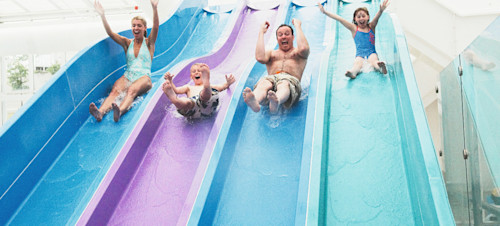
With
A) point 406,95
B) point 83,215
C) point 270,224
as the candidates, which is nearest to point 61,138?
point 83,215

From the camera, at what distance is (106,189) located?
2.46 metres

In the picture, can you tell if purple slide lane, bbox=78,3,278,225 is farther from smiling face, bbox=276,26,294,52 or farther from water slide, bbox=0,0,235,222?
smiling face, bbox=276,26,294,52

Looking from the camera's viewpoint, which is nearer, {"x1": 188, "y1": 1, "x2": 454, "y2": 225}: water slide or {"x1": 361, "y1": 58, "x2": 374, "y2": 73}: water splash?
{"x1": 188, "y1": 1, "x2": 454, "y2": 225}: water slide

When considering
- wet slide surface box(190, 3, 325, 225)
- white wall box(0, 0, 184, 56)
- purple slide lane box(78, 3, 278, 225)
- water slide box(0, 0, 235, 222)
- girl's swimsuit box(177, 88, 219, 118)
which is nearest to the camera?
wet slide surface box(190, 3, 325, 225)

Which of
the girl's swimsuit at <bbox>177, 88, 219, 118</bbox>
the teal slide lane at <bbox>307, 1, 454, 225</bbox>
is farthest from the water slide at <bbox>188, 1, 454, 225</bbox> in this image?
the girl's swimsuit at <bbox>177, 88, 219, 118</bbox>

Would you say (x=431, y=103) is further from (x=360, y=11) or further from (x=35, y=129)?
(x=35, y=129)

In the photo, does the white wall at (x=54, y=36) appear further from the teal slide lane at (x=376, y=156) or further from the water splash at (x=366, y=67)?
the teal slide lane at (x=376, y=156)

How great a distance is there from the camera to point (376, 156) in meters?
2.56

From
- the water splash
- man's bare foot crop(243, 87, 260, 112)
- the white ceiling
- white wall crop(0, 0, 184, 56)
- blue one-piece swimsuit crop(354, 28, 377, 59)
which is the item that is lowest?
the white ceiling

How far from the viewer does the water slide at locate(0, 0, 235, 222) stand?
2.57 metres

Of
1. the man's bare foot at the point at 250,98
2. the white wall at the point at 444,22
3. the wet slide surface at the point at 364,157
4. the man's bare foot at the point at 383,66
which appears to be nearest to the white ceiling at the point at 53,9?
the white wall at the point at 444,22

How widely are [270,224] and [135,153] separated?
1099mm

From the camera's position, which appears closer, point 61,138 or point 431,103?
point 61,138

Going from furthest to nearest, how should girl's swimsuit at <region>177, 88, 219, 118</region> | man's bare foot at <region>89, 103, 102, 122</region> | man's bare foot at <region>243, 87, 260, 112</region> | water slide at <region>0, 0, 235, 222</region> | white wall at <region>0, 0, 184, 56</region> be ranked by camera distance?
white wall at <region>0, 0, 184, 56</region>, man's bare foot at <region>89, 103, 102, 122</region>, girl's swimsuit at <region>177, 88, 219, 118</region>, man's bare foot at <region>243, 87, 260, 112</region>, water slide at <region>0, 0, 235, 222</region>
